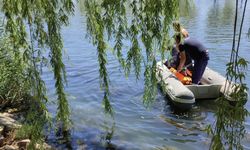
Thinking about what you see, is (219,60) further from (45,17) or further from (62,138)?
(45,17)

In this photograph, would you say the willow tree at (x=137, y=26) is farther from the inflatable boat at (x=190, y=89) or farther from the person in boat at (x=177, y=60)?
the person in boat at (x=177, y=60)

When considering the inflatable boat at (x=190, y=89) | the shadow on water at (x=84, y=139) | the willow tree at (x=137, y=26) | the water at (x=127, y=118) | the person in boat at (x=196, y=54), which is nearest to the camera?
the willow tree at (x=137, y=26)

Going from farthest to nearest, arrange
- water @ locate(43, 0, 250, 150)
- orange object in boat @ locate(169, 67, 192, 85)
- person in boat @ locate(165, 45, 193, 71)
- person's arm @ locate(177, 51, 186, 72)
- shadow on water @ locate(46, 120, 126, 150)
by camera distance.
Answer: person in boat @ locate(165, 45, 193, 71) < person's arm @ locate(177, 51, 186, 72) < orange object in boat @ locate(169, 67, 192, 85) < water @ locate(43, 0, 250, 150) < shadow on water @ locate(46, 120, 126, 150)

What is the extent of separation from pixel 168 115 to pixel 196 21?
14.4 metres

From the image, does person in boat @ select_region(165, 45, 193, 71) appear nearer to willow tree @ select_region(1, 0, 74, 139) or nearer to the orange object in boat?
the orange object in boat

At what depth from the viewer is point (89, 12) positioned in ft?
13.6

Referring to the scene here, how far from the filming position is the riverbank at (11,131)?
5.91 m

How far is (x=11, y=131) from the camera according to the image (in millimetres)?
6387

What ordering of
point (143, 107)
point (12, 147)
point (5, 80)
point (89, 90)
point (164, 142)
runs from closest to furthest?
point (12, 147), point (164, 142), point (5, 80), point (143, 107), point (89, 90)

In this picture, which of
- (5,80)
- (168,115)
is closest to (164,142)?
(168,115)

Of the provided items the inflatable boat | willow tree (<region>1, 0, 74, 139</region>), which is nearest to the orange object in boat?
the inflatable boat

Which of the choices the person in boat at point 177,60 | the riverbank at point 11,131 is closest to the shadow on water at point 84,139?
the riverbank at point 11,131

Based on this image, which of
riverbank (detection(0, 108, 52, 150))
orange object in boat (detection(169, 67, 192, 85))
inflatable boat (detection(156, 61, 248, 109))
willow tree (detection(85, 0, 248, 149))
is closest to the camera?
willow tree (detection(85, 0, 248, 149))

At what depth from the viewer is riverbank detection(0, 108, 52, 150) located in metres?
5.91
